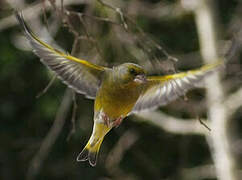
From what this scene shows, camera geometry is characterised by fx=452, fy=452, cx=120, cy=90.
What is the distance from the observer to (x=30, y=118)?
6852 millimetres

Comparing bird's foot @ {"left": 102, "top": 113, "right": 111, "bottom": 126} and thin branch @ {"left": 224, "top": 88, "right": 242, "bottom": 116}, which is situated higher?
bird's foot @ {"left": 102, "top": 113, "right": 111, "bottom": 126}

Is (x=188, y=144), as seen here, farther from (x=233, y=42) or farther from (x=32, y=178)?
(x=233, y=42)

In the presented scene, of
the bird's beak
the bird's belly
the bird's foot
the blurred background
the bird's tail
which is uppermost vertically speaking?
the bird's beak

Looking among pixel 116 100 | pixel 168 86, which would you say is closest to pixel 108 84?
pixel 116 100

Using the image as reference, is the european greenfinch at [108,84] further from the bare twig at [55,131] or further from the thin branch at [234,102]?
the thin branch at [234,102]

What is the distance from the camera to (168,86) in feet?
10.3

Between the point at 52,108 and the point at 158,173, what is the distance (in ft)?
6.56

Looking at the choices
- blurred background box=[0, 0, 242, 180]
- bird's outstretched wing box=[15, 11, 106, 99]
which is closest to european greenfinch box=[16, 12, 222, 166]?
bird's outstretched wing box=[15, 11, 106, 99]

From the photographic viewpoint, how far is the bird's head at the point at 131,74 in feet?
8.35

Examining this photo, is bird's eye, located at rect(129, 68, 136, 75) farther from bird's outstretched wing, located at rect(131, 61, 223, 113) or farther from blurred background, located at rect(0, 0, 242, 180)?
blurred background, located at rect(0, 0, 242, 180)

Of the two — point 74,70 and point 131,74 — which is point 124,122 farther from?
point 131,74

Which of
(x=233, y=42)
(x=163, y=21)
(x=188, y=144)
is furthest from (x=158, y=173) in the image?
(x=233, y=42)

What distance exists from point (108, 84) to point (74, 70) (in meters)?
0.36

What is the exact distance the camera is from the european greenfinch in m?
2.60
